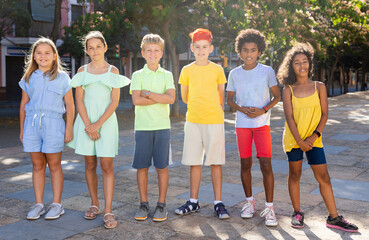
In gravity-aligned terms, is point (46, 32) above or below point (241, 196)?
above

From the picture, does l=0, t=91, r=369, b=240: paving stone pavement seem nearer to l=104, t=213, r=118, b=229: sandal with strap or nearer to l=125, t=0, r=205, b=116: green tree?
l=104, t=213, r=118, b=229: sandal with strap

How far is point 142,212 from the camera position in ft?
14.8

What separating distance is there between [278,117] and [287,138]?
1250 cm

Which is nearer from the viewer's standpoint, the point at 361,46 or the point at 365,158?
the point at 365,158

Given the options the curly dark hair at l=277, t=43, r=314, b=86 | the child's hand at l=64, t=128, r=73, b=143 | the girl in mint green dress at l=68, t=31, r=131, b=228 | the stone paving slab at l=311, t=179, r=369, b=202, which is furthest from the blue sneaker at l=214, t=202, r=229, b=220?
the child's hand at l=64, t=128, r=73, b=143

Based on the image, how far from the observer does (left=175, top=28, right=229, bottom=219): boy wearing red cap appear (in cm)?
459

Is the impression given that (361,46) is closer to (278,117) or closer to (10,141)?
(278,117)

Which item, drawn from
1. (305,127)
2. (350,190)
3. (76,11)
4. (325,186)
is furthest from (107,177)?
→ (76,11)

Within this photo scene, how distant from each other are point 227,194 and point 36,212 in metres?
2.12

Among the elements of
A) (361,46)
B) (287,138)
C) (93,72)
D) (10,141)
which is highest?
(361,46)

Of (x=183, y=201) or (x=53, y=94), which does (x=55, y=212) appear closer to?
(x=53, y=94)

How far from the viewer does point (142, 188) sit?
4.60m

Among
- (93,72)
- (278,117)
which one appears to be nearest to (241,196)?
(93,72)

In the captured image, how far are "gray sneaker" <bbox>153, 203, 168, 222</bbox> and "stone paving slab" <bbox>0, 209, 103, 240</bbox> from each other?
0.51 meters
